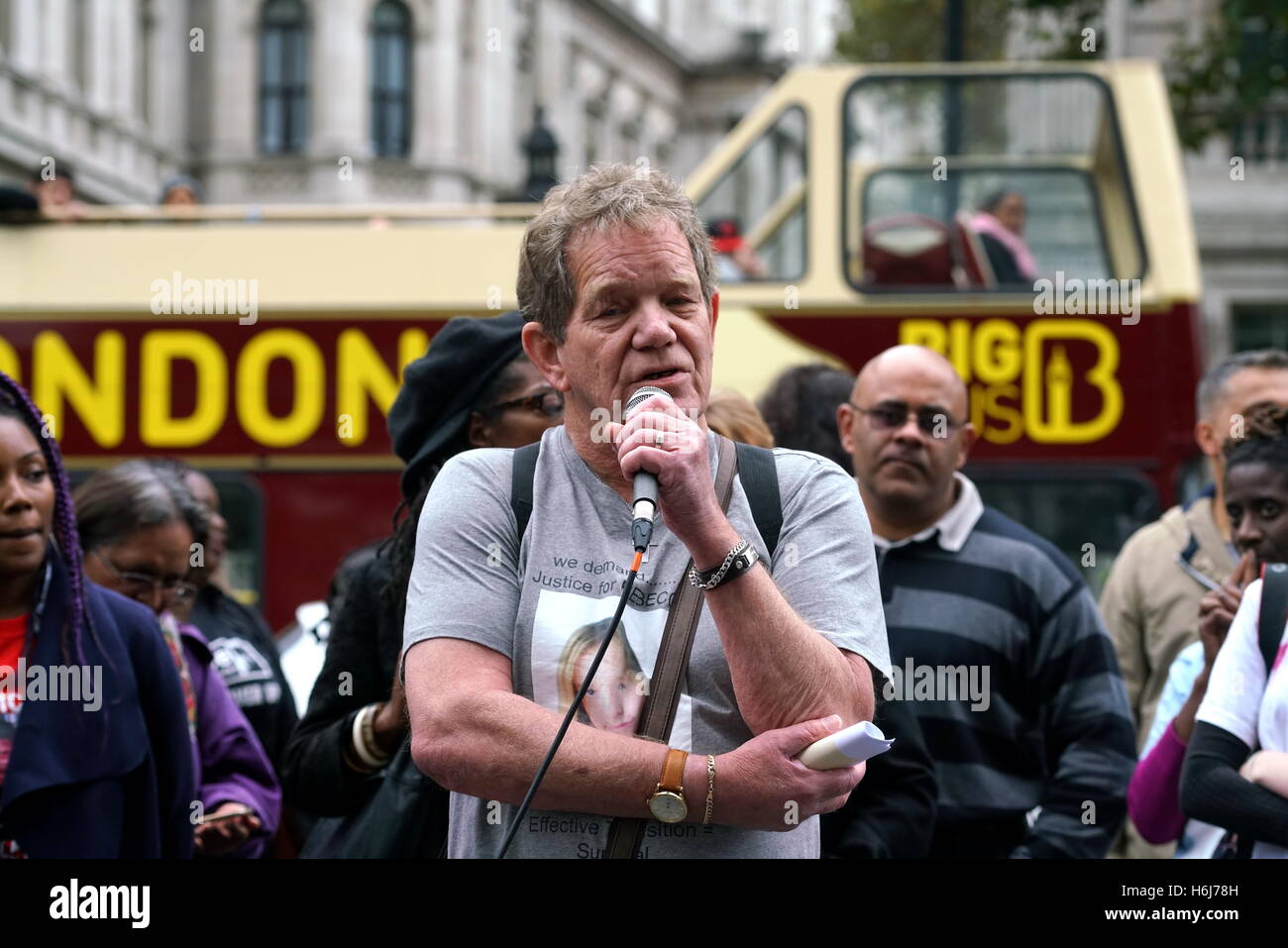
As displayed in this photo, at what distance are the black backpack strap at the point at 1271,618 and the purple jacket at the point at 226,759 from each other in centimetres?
221

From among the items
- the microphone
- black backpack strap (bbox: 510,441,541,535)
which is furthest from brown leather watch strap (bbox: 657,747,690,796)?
black backpack strap (bbox: 510,441,541,535)

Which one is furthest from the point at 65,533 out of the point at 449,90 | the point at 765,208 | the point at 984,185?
the point at 449,90

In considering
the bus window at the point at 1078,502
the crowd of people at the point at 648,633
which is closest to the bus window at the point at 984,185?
the bus window at the point at 1078,502

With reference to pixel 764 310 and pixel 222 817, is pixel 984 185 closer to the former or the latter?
pixel 764 310

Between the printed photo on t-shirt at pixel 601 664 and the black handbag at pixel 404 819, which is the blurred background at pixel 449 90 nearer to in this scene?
the black handbag at pixel 404 819

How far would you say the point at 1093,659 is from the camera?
4.16 metres

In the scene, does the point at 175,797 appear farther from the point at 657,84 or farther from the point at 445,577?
the point at 657,84

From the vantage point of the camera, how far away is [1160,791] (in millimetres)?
3859

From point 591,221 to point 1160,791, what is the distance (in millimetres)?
2055

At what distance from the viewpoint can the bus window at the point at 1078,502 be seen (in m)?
8.07

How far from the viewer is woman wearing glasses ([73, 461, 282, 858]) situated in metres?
4.10

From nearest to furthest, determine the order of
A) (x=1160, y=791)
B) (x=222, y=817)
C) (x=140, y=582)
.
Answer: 1. (x=1160, y=791)
2. (x=222, y=817)
3. (x=140, y=582)

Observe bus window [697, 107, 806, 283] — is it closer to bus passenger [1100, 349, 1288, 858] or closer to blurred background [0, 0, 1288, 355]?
bus passenger [1100, 349, 1288, 858]
